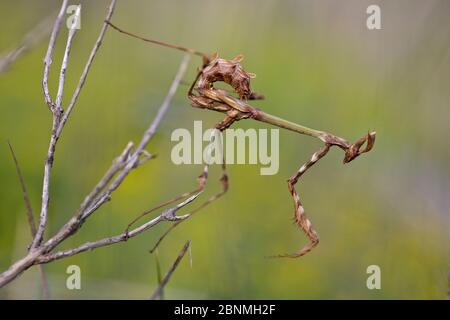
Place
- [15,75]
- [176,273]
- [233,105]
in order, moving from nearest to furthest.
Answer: [233,105]
[176,273]
[15,75]

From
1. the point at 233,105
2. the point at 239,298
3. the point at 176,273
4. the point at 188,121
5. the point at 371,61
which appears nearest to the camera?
the point at 233,105

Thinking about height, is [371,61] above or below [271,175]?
above

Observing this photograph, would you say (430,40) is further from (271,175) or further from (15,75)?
(15,75)

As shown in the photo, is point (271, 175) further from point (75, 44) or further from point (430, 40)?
point (75, 44)

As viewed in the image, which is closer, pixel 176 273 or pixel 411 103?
pixel 176 273

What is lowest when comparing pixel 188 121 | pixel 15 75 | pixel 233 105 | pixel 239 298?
pixel 239 298

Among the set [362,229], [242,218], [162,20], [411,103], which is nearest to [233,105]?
[242,218]
